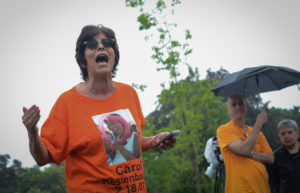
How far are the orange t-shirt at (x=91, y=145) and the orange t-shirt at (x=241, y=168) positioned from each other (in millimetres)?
1786

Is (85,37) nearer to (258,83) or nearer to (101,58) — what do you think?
(101,58)

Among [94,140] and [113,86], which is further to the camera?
[113,86]

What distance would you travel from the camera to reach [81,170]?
1982 millimetres

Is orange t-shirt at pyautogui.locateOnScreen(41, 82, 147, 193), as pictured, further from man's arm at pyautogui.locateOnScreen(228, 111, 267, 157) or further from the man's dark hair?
man's arm at pyautogui.locateOnScreen(228, 111, 267, 157)

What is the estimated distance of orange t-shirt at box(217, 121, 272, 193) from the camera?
3396 mm

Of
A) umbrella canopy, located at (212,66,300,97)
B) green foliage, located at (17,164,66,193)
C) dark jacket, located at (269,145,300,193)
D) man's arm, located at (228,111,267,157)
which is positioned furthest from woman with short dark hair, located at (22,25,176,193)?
green foliage, located at (17,164,66,193)

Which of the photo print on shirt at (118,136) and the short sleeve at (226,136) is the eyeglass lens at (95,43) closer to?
the photo print on shirt at (118,136)

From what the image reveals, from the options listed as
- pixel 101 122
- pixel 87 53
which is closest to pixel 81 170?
pixel 101 122

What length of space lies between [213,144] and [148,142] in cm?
205

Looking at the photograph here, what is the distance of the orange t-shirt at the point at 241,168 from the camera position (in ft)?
11.1

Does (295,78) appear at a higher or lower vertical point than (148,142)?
higher

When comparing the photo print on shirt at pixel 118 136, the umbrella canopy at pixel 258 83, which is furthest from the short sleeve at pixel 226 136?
the photo print on shirt at pixel 118 136

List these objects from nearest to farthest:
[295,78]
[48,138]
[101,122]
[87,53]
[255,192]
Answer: [48,138]
[101,122]
[87,53]
[255,192]
[295,78]

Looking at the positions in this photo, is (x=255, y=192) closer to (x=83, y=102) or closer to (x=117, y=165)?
(x=117, y=165)
